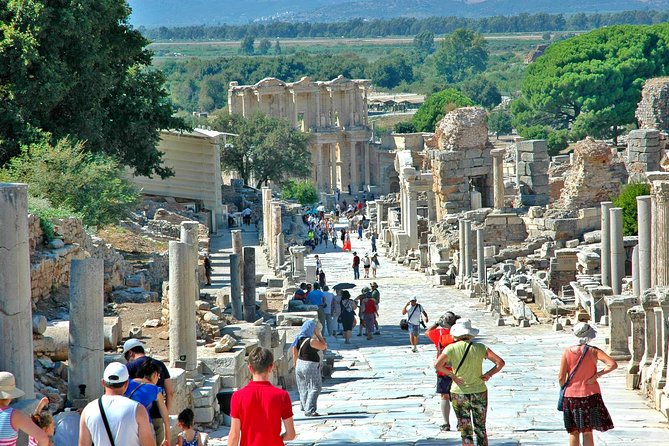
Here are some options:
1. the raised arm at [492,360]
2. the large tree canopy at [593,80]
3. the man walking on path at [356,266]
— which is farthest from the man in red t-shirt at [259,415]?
the large tree canopy at [593,80]

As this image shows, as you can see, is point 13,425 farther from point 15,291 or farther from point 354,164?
point 354,164

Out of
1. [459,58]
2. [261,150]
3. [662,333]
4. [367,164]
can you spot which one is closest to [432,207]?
[261,150]

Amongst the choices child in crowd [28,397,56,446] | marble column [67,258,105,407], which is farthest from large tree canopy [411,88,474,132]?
child in crowd [28,397,56,446]

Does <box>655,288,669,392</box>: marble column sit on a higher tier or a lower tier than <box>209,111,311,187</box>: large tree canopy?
lower

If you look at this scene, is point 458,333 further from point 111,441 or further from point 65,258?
point 65,258

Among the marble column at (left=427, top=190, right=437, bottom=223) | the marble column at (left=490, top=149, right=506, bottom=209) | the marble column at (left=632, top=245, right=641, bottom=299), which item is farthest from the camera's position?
the marble column at (left=427, top=190, right=437, bottom=223)

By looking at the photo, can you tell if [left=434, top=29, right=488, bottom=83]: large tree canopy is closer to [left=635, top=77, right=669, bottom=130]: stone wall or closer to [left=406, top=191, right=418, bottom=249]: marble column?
[left=635, top=77, right=669, bottom=130]: stone wall

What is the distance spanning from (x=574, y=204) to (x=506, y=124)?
74.2 m

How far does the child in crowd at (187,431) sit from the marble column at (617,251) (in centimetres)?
1655

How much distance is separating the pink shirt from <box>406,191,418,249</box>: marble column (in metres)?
33.7

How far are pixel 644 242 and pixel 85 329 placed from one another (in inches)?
457

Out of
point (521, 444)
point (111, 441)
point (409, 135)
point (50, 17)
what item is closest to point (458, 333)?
point (521, 444)

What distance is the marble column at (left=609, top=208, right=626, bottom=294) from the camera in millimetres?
26922

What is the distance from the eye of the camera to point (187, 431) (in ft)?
37.5
